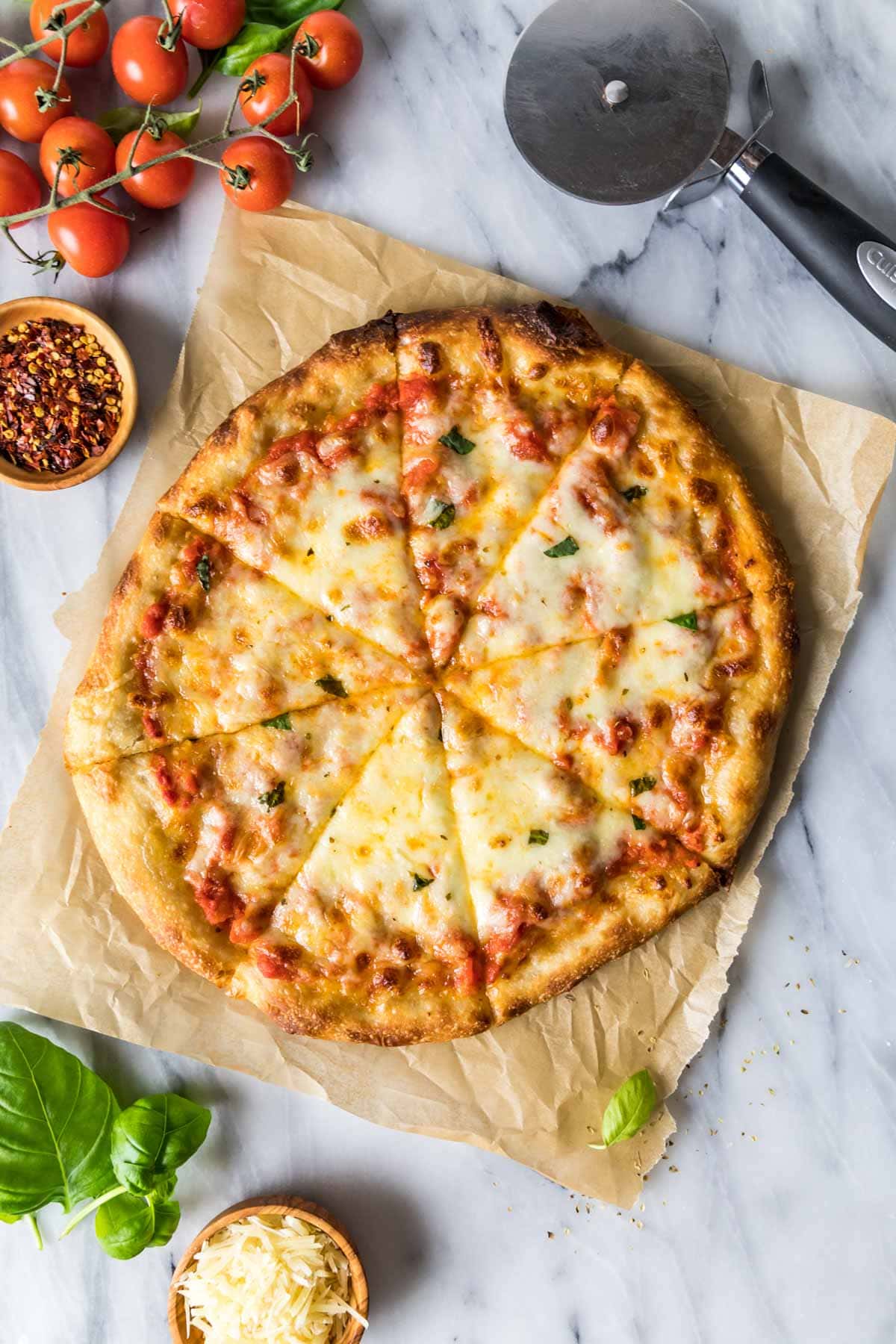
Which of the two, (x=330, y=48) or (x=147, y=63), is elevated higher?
(x=330, y=48)

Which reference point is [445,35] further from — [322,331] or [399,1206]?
[399,1206]

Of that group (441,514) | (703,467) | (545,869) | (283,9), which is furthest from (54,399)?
(545,869)

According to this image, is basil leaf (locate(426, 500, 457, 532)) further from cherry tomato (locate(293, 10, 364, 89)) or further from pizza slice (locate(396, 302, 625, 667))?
cherry tomato (locate(293, 10, 364, 89))

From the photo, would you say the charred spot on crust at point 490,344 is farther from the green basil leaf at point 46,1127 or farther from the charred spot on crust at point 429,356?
the green basil leaf at point 46,1127

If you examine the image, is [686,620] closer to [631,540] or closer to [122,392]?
[631,540]

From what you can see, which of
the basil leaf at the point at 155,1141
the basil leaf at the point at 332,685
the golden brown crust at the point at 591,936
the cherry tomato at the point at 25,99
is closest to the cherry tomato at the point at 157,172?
the cherry tomato at the point at 25,99

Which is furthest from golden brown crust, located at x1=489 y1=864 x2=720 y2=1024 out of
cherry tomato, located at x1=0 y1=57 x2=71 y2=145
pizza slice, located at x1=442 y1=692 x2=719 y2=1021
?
cherry tomato, located at x1=0 y1=57 x2=71 y2=145
